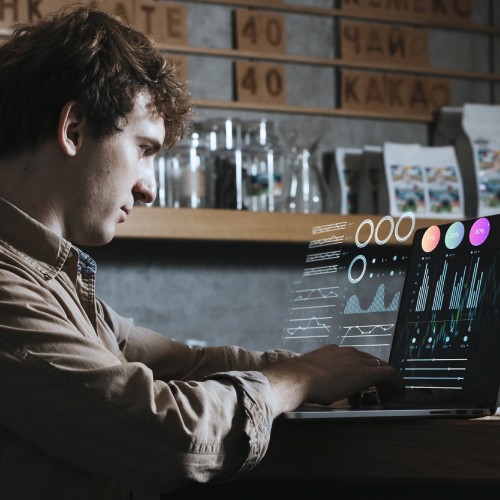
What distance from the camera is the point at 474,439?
1.05 metres

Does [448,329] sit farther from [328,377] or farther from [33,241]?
[33,241]

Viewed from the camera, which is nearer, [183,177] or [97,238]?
[97,238]

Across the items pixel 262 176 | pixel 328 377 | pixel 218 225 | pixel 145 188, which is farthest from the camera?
pixel 262 176

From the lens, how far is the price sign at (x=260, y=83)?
122 inches

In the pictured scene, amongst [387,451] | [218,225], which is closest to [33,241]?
[387,451]

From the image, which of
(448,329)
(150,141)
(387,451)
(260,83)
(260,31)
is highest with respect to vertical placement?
(260,31)

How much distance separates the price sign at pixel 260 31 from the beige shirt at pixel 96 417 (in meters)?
2.09

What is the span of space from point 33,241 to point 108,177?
0.14 meters

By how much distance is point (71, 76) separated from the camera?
4.24 ft

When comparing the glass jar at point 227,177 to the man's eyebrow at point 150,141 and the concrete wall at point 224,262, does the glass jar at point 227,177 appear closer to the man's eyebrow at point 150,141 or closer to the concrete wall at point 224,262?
the concrete wall at point 224,262

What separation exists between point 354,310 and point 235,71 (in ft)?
6.03

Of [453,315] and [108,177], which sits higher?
[108,177]

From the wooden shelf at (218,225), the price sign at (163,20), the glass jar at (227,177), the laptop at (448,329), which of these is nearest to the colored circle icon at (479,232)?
the laptop at (448,329)

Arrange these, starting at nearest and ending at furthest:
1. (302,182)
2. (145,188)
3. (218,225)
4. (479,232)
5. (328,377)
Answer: (328,377) → (479,232) → (145,188) → (218,225) → (302,182)
